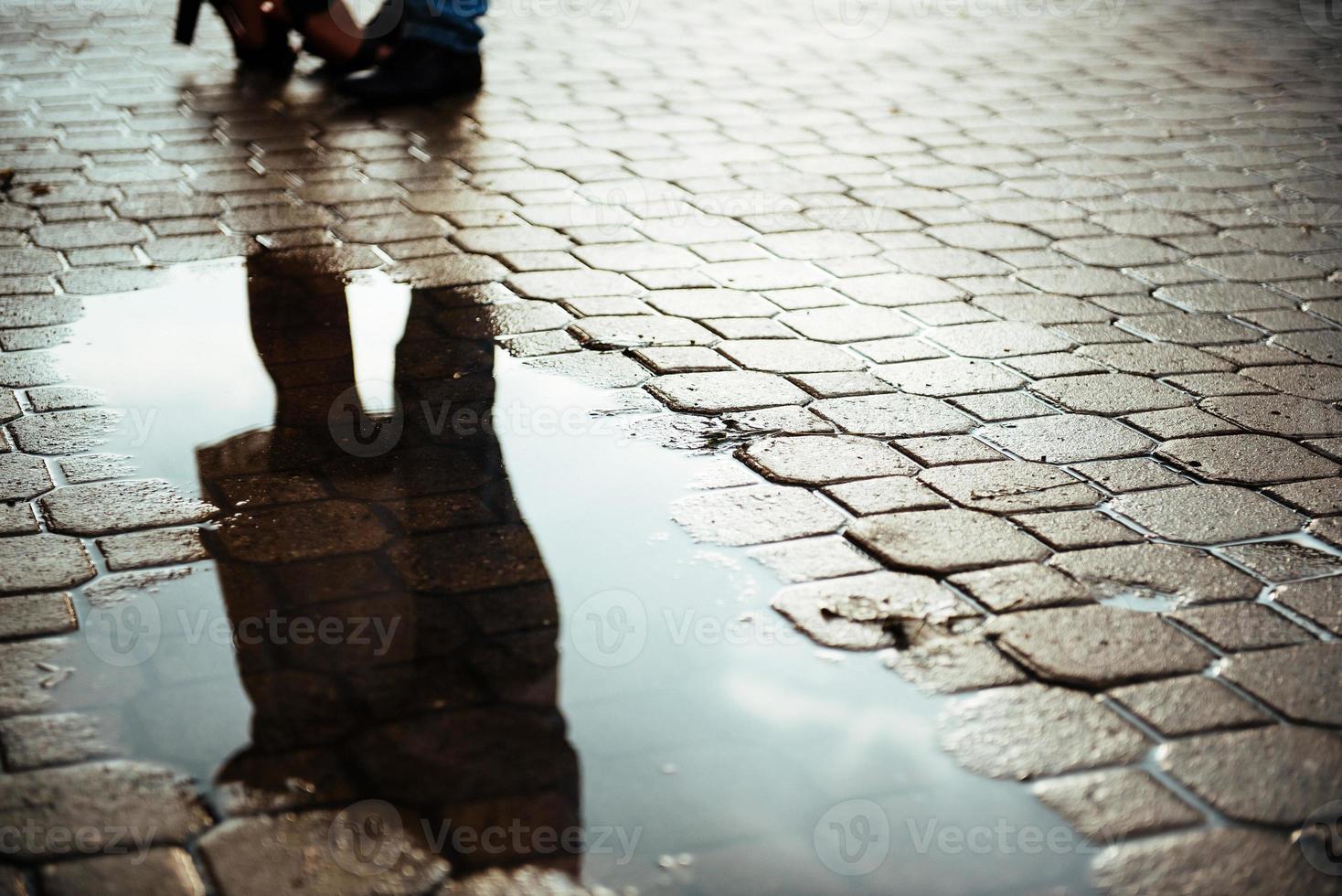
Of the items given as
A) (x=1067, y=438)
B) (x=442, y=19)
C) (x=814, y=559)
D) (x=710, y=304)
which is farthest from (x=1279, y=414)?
(x=442, y=19)

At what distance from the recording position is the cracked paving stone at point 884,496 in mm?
3047

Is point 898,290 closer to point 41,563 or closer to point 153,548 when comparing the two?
point 153,548

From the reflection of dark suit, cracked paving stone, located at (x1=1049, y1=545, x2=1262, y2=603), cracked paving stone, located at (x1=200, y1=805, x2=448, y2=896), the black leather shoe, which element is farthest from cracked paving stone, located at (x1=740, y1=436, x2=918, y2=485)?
the black leather shoe

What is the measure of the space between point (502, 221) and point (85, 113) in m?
2.70

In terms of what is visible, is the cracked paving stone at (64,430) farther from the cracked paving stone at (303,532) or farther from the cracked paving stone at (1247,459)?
the cracked paving stone at (1247,459)

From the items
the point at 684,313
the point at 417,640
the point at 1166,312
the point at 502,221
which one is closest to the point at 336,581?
the point at 417,640

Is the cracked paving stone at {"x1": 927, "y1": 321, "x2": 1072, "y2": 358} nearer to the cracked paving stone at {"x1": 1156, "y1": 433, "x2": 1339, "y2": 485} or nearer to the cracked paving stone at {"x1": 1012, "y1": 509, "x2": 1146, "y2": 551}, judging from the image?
the cracked paving stone at {"x1": 1156, "y1": 433, "x2": 1339, "y2": 485}

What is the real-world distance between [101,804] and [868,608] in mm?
1435

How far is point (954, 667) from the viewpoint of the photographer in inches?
96.9

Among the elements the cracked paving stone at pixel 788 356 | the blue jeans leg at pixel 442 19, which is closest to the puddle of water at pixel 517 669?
the cracked paving stone at pixel 788 356

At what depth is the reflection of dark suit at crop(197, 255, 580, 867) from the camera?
7.07ft

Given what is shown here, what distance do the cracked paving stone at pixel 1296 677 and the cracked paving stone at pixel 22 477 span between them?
2604mm

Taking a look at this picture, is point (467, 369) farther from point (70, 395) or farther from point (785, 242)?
point (785, 242)

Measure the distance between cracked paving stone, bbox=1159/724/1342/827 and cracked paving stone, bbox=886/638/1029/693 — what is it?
319mm
